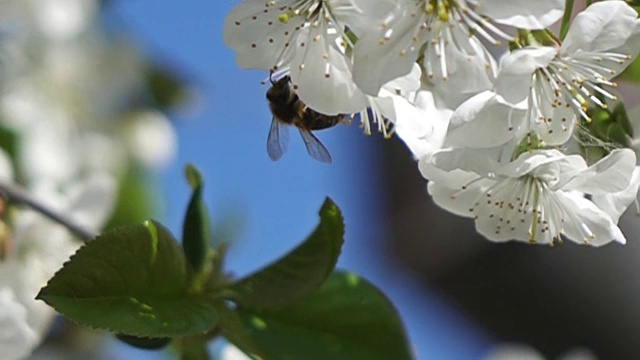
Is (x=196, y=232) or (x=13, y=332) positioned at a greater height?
(x=196, y=232)

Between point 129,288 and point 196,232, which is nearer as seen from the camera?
point 129,288

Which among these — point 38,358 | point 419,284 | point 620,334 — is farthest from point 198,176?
point 419,284

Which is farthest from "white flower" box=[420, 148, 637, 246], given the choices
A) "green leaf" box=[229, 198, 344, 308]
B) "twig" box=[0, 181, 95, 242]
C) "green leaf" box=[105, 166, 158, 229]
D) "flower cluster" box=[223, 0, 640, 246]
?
"green leaf" box=[105, 166, 158, 229]

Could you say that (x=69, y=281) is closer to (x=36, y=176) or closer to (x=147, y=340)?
(x=147, y=340)

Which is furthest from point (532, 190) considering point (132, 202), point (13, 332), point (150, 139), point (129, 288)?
point (150, 139)

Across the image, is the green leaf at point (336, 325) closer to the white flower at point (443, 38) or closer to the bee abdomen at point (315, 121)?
the bee abdomen at point (315, 121)

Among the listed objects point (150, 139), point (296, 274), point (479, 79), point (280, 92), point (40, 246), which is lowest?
point (150, 139)

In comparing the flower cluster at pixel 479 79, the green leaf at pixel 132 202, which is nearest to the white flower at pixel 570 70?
the flower cluster at pixel 479 79

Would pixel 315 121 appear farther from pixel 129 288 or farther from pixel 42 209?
pixel 42 209
